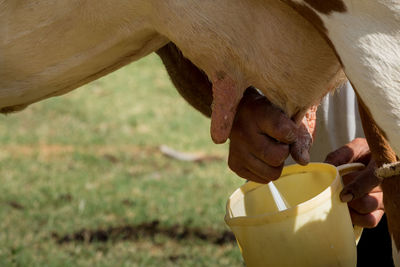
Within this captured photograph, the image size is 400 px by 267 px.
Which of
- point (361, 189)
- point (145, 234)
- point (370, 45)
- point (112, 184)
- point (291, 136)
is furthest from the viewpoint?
point (112, 184)

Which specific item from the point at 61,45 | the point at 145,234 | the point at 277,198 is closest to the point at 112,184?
the point at 145,234

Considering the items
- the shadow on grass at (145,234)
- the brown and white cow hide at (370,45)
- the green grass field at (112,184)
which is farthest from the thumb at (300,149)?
the shadow on grass at (145,234)

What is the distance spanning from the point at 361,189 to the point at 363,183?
0.9 inches

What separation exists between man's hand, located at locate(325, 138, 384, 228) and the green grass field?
971mm

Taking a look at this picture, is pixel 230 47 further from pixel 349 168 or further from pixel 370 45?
pixel 349 168

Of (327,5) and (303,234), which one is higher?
(327,5)

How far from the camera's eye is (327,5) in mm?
1213

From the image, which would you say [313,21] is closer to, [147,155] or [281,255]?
[281,255]

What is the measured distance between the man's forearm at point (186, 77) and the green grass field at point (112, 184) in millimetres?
933

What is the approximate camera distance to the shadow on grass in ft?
9.91

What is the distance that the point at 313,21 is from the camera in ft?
4.13

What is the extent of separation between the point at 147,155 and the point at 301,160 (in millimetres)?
3004

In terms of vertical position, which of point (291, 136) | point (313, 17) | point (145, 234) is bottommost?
point (145, 234)

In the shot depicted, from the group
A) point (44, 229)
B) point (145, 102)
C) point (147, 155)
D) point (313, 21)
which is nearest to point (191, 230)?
point (44, 229)
